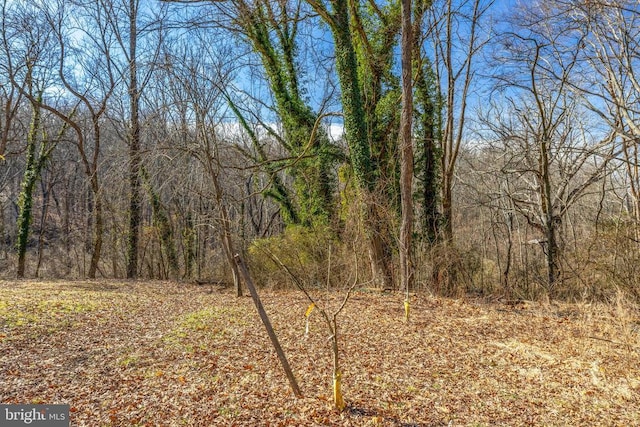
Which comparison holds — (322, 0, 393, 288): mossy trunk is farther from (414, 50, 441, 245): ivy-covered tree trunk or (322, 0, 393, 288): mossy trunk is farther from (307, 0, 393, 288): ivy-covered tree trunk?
(414, 50, 441, 245): ivy-covered tree trunk

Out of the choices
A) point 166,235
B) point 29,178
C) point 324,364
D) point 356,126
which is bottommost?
point 324,364

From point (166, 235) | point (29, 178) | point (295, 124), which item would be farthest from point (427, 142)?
point (29, 178)

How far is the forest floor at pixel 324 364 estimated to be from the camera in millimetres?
3674

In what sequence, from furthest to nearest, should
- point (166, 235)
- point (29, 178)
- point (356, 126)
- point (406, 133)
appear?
1. point (166, 235)
2. point (29, 178)
3. point (356, 126)
4. point (406, 133)

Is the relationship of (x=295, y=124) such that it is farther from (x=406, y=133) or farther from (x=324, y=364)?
(x=324, y=364)

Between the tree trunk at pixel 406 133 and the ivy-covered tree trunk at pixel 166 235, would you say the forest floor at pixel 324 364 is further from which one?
the ivy-covered tree trunk at pixel 166 235

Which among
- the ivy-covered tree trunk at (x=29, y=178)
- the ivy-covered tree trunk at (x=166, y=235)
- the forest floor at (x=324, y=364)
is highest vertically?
the ivy-covered tree trunk at (x=29, y=178)

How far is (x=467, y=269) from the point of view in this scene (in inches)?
394

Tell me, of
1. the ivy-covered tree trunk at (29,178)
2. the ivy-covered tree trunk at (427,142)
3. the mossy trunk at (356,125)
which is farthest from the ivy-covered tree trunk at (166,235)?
the ivy-covered tree trunk at (427,142)

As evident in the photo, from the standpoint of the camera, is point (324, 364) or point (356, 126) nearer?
point (324, 364)

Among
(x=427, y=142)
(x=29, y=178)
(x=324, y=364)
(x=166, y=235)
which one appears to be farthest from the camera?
(x=166, y=235)

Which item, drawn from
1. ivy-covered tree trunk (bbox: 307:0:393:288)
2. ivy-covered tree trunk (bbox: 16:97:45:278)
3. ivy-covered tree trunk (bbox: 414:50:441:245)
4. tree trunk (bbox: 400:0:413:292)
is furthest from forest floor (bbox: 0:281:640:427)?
ivy-covered tree trunk (bbox: 16:97:45:278)

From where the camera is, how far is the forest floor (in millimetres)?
3674

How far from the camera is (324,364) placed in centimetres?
489
